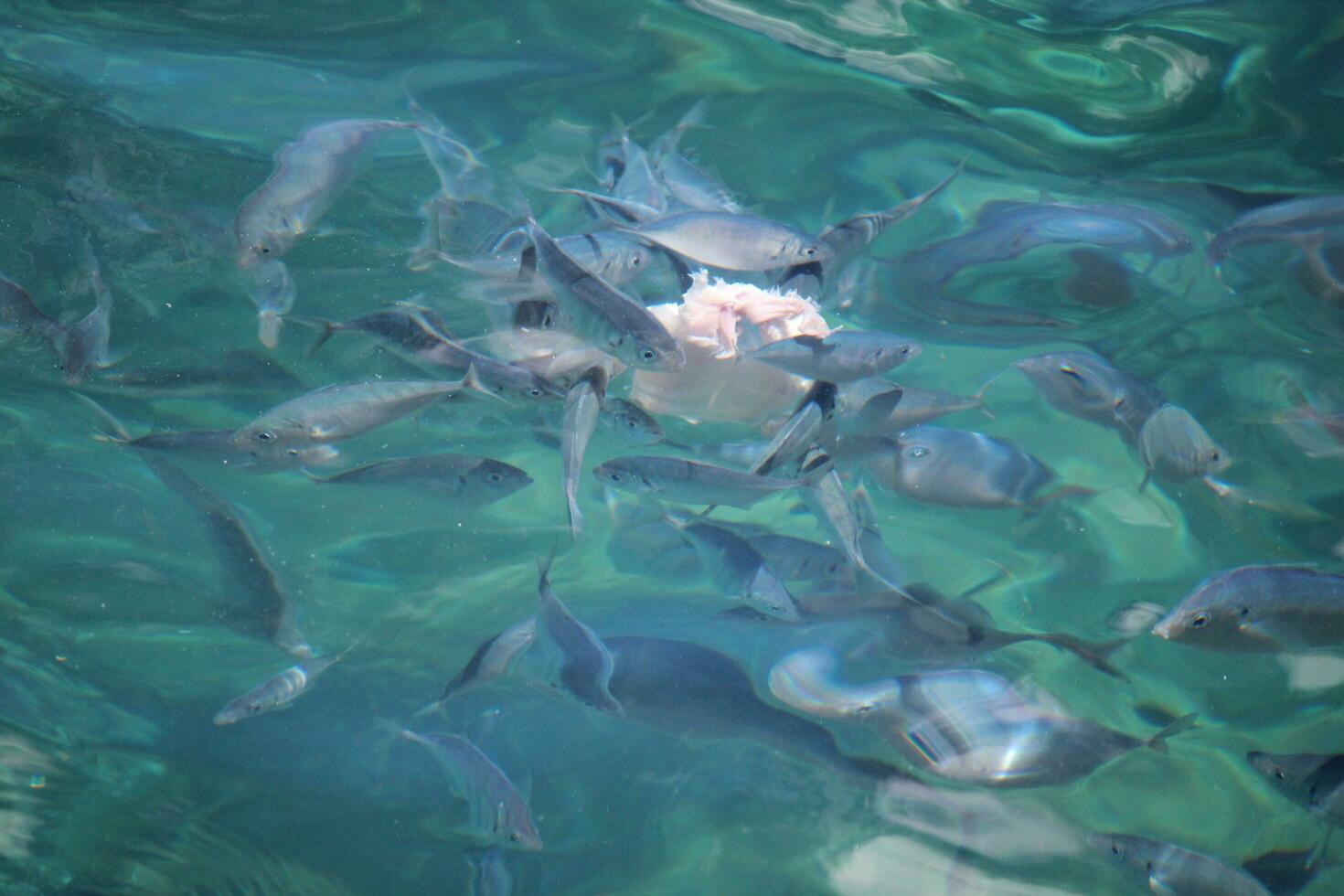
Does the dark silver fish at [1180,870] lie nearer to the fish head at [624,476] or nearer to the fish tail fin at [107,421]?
the fish head at [624,476]

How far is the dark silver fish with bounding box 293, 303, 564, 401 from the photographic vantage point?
13.7ft

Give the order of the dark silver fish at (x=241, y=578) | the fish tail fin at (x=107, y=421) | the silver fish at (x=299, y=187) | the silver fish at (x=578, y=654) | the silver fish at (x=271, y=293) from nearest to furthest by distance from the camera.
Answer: the silver fish at (x=578, y=654) < the silver fish at (x=299, y=187) < the silver fish at (x=271, y=293) < the dark silver fish at (x=241, y=578) < the fish tail fin at (x=107, y=421)

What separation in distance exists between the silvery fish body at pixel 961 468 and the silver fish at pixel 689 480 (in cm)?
181

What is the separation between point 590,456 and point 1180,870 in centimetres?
600

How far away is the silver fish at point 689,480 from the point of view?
3873 millimetres

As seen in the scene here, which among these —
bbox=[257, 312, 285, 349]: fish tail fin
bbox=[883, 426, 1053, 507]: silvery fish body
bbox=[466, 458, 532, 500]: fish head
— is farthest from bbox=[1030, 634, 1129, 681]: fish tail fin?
bbox=[257, 312, 285, 349]: fish tail fin

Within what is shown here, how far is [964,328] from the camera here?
6.98m

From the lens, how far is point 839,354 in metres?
3.70

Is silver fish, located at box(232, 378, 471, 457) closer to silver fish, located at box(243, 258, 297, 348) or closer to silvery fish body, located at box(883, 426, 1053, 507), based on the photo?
silver fish, located at box(243, 258, 297, 348)

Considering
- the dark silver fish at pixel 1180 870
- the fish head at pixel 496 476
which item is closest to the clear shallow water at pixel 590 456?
the dark silver fish at pixel 1180 870

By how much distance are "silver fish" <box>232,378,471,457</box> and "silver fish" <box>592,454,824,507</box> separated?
3.54 ft

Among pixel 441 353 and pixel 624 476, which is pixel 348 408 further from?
pixel 624 476

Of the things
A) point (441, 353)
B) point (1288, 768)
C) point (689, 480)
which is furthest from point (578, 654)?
point (1288, 768)

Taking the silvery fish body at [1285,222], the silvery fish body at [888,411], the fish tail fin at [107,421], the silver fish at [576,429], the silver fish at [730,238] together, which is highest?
the silvery fish body at [1285,222]
